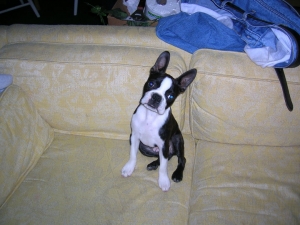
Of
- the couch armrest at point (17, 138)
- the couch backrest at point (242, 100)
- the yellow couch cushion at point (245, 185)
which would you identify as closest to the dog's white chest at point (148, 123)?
the couch backrest at point (242, 100)

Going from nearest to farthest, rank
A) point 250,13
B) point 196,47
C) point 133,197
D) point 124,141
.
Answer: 1. point 133,197
2. point 250,13
3. point 196,47
4. point 124,141

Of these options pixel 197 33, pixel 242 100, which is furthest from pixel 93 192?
pixel 197 33

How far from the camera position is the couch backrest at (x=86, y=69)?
1841mm

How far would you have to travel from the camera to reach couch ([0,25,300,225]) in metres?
1.61

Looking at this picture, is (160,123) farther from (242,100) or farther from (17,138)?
(17,138)

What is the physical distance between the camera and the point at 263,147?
6.55ft

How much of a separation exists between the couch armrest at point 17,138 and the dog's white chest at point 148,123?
0.83m

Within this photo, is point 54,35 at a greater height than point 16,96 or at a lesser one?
greater

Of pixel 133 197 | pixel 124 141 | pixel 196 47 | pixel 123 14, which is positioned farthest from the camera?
pixel 123 14

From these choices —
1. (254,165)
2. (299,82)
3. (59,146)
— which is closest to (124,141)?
(59,146)

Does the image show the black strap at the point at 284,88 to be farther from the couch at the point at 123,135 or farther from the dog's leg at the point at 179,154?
the dog's leg at the point at 179,154

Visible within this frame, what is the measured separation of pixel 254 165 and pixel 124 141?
43.8 inches

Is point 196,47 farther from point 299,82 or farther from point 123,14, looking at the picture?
point 123,14

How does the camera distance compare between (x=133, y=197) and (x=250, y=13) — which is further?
(x=250, y=13)
